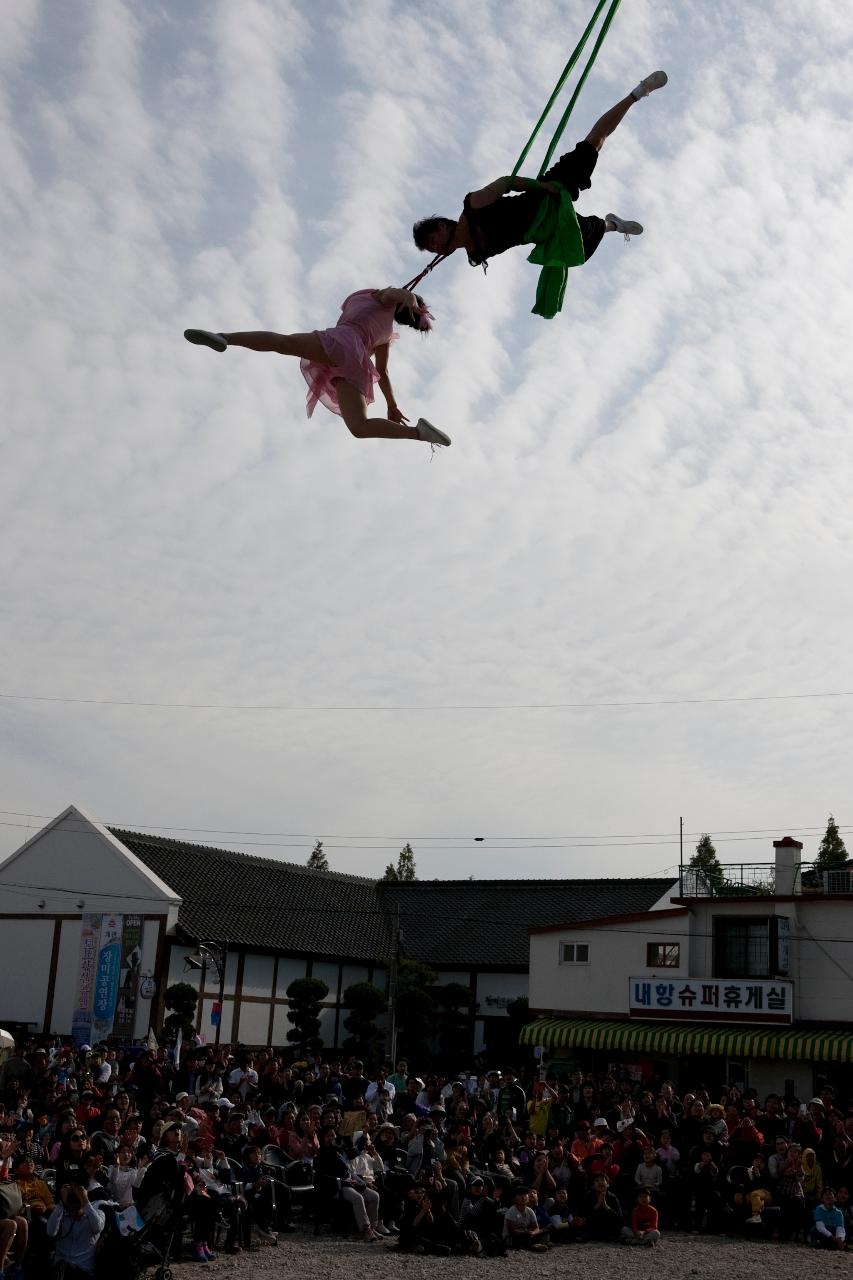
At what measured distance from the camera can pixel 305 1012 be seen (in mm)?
27219

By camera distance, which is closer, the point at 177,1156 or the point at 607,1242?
the point at 177,1156

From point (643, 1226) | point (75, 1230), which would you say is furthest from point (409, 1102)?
point (75, 1230)

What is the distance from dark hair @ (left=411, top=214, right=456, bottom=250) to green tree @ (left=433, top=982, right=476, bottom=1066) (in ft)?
85.4

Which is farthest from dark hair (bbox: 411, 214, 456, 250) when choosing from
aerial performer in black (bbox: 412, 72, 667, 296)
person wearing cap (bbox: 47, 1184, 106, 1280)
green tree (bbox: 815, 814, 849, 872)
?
green tree (bbox: 815, 814, 849, 872)

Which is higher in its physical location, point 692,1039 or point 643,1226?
point 692,1039

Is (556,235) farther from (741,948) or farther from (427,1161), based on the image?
(741,948)

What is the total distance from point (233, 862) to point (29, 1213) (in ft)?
77.2

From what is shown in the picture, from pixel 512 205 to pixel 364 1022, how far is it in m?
25.3

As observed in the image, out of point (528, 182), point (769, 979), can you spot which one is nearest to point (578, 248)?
point (528, 182)

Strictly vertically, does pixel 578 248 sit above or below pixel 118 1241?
above

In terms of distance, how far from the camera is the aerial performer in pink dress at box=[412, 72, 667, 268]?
16.5 feet

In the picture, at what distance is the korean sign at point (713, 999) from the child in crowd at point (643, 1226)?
10259mm

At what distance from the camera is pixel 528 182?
503 cm

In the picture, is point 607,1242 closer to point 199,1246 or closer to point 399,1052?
point 199,1246
